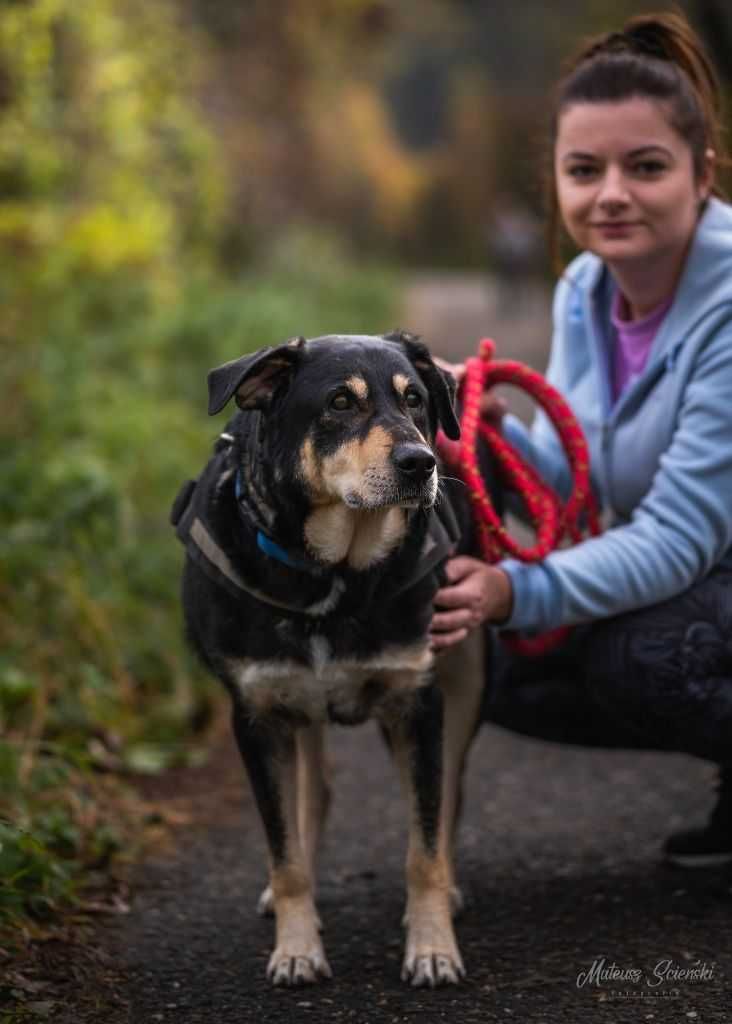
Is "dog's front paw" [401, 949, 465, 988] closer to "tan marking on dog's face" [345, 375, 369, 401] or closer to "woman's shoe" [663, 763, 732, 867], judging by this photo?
"woman's shoe" [663, 763, 732, 867]

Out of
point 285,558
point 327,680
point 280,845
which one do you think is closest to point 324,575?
point 285,558

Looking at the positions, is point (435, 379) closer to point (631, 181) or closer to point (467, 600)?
point (467, 600)

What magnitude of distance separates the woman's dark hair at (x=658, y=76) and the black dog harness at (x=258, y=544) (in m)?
1.21

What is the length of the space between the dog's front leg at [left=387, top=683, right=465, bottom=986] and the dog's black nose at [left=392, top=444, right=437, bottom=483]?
1.90 ft

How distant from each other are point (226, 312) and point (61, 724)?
7055mm

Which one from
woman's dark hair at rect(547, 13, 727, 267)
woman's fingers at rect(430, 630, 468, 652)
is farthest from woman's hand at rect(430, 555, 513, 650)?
woman's dark hair at rect(547, 13, 727, 267)

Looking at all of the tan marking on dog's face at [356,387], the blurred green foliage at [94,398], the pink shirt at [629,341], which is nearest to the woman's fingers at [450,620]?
the tan marking on dog's face at [356,387]

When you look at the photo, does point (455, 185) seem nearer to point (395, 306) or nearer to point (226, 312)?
point (395, 306)

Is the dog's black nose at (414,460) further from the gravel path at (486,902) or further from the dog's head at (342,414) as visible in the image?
the gravel path at (486,902)

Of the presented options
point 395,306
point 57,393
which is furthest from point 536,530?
point 395,306

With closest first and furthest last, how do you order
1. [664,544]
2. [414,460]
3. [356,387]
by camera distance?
1. [414,460]
2. [356,387]
3. [664,544]

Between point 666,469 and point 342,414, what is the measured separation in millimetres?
986

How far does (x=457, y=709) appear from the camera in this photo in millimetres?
3453

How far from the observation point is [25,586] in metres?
4.75
